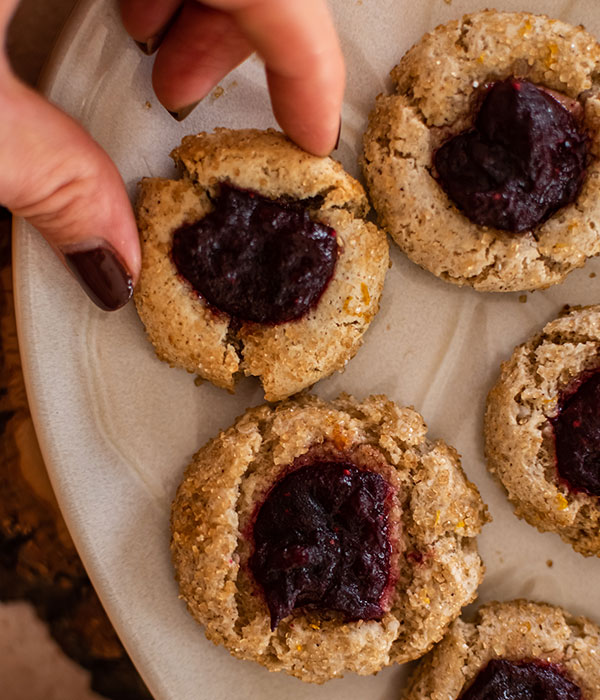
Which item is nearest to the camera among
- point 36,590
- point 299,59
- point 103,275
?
point 299,59

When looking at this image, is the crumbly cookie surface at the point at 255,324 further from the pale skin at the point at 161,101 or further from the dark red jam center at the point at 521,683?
the dark red jam center at the point at 521,683

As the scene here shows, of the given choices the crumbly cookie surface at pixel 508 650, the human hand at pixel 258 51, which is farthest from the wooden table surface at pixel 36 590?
the crumbly cookie surface at pixel 508 650

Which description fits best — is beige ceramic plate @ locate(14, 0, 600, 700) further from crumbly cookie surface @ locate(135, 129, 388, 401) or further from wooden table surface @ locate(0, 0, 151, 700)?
wooden table surface @ locate(0, 0, 151, 700)

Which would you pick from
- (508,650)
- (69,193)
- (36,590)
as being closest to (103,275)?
(69,193)

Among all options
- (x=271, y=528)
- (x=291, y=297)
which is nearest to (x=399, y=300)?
(x=291, y=297)

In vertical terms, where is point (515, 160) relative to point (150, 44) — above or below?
above

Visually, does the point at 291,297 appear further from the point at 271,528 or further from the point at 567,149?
the point at 567,149

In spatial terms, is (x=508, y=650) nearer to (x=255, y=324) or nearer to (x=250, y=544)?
(x=250, y=544)
